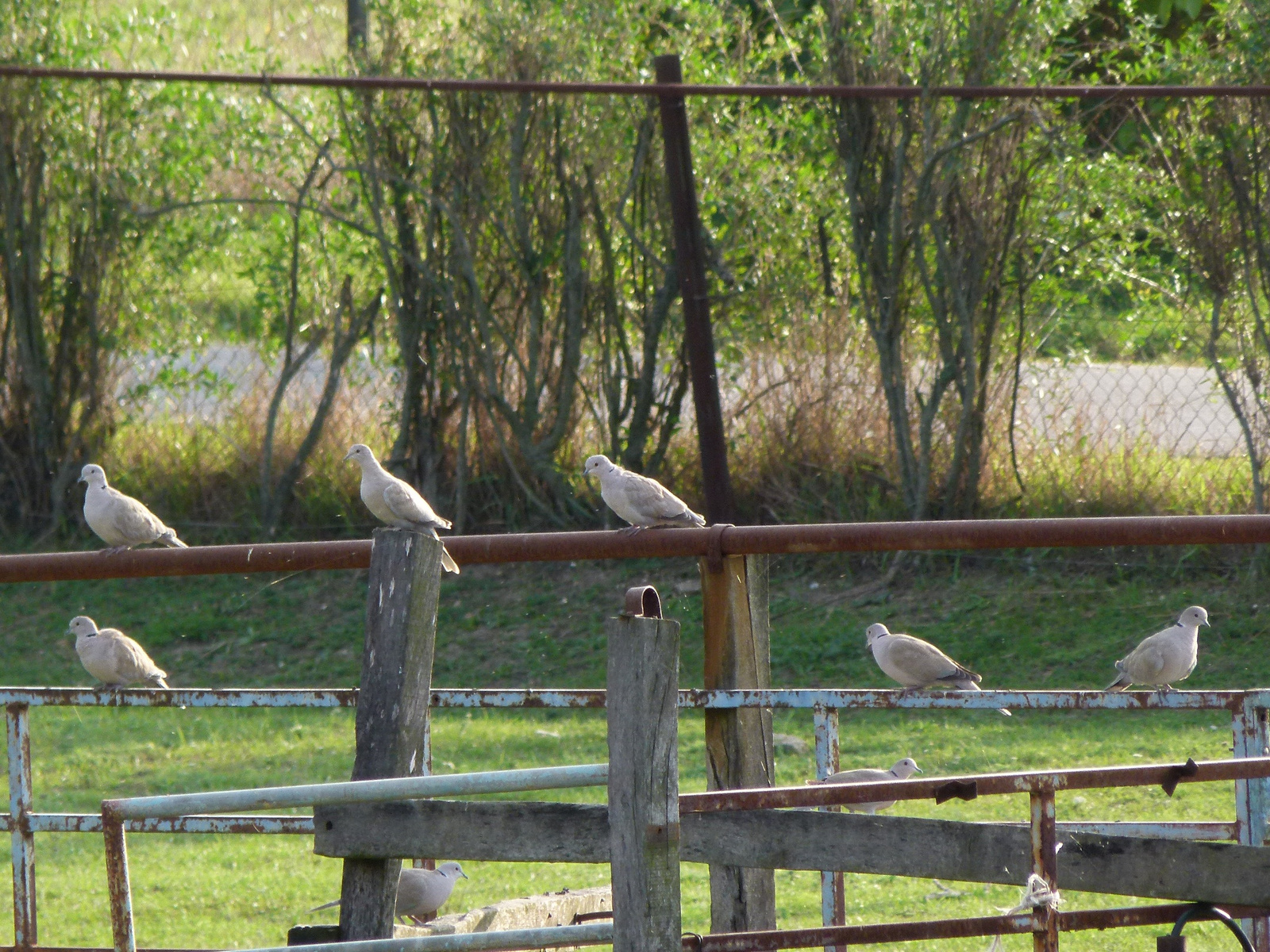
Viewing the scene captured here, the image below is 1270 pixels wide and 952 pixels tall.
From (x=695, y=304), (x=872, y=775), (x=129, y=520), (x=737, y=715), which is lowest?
(x=872, y=775)

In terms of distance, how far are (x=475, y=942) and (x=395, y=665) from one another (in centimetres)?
60

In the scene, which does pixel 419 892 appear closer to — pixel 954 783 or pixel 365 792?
pixel 365 792

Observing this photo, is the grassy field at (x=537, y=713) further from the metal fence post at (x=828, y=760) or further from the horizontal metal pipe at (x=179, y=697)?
the horizontal metal pipe at (x=179, y=697)

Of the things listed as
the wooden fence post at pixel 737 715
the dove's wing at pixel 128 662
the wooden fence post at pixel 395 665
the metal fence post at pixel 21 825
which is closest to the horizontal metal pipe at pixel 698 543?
the wooden fence post at pixel 737 715

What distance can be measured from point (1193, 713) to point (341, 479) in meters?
4.87

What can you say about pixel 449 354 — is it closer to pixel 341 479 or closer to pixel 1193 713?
pixel 341 479

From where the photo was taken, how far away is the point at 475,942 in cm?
251

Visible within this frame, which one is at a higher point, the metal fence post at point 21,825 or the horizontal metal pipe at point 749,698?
the horizontal metal pipe at point 749,698

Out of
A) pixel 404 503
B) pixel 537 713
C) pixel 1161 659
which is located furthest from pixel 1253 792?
pixel 537 713

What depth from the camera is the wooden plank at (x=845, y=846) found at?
8.25 ft

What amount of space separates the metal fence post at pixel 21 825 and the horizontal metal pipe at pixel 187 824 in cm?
3

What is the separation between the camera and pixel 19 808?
12.1ft

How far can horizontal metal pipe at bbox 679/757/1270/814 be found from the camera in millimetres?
2285

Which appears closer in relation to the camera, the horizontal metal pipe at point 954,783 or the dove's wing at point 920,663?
the horizontal metal pipe at point 954,783
